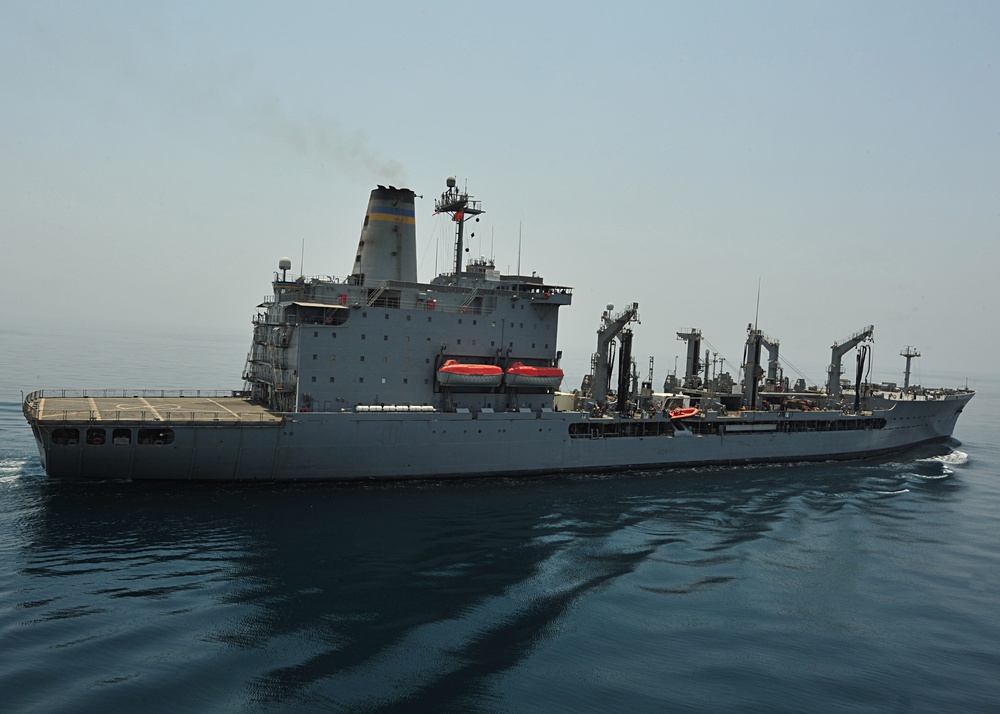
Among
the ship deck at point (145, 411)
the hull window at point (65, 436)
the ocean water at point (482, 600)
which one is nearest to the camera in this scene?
the ocean water at point (482, 600)

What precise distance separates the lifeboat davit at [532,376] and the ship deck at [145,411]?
983 cm

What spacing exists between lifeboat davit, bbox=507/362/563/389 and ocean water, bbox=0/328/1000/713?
14.8 feet

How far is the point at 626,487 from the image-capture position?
92.7ft

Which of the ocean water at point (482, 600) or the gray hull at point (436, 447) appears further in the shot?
the gray hull at point (436, 447)

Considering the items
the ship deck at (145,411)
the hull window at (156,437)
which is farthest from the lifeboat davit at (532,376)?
the hull window at (156,437)

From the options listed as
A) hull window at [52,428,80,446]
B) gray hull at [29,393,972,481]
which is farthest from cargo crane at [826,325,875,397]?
hull window at [52,428,80,446]

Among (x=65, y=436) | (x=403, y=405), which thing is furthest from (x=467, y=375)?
(x=65, y=436)

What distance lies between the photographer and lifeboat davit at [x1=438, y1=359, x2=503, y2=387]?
2688 cm

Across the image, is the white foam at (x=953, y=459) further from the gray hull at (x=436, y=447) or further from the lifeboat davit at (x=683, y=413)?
the lifeboat davit at (x=683, y=413)

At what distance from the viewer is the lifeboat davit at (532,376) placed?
28344 mm

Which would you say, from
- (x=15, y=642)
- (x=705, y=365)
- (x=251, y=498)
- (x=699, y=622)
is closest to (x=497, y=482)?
(x=251, y=498)

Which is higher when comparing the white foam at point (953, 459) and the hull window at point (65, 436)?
the hull window at point (65, 436)

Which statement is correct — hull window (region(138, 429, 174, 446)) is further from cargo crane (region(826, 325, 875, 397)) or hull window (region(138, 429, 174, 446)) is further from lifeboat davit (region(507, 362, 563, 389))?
cargo crane (region(826, 325, 875, 397))

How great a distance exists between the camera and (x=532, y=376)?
93.6ft
